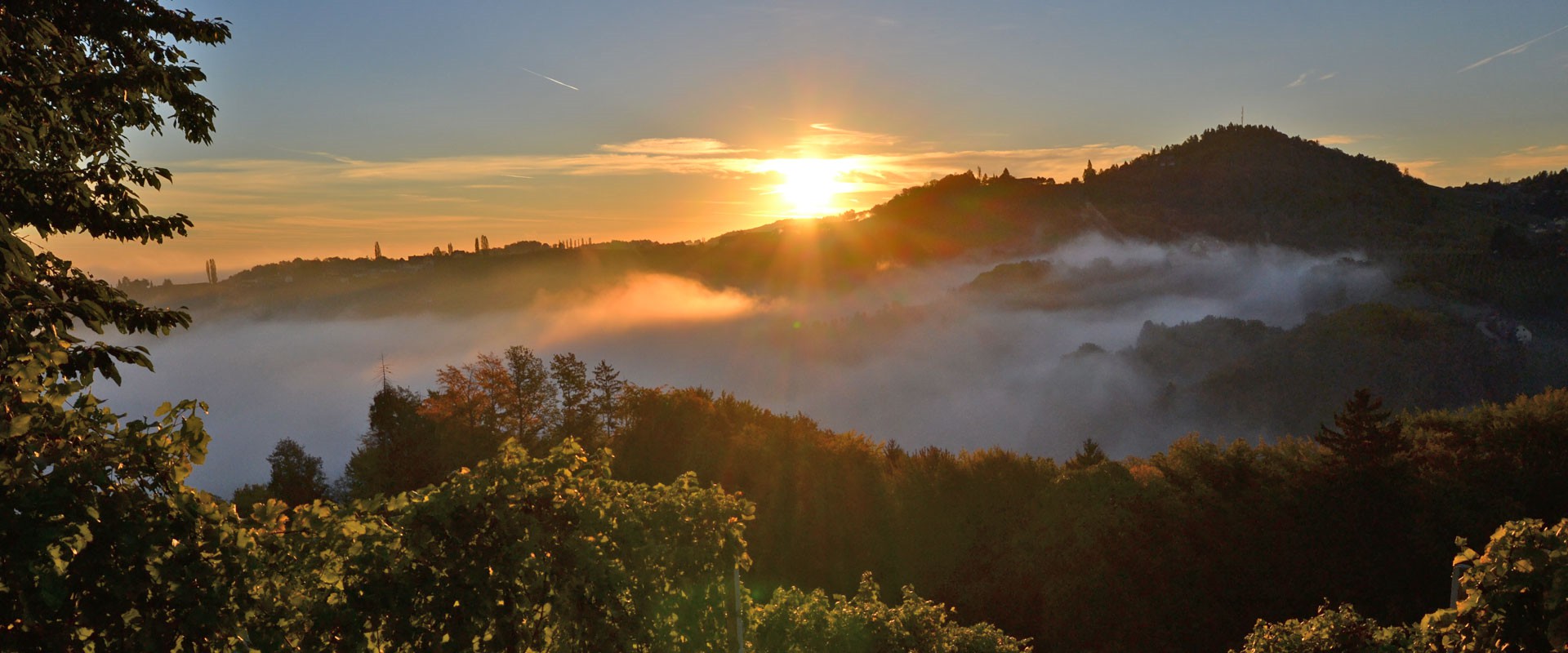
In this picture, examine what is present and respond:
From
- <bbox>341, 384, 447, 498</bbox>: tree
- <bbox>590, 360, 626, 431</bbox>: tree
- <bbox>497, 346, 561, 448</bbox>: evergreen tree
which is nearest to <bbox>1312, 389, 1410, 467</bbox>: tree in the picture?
<bbox>590, 360, 626, 431</bbox>: tree

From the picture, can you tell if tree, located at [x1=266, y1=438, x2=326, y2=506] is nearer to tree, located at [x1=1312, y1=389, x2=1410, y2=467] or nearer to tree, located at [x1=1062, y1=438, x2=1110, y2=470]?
tree, located at [x1=1062, y1=438, x2=1110, y2=470]

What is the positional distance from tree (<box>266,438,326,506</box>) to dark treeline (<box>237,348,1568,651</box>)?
2261cm

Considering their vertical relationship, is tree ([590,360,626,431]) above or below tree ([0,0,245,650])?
below

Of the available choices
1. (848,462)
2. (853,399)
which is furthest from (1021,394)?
(848,462)

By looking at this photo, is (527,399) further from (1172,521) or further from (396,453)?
(1172,521)

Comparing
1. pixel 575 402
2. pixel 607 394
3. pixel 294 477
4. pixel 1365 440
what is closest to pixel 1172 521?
pixel 1365 440

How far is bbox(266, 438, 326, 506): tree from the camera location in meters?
40.8

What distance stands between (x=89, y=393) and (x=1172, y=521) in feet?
76.8

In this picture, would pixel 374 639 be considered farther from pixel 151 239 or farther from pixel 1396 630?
pixel 1396 630

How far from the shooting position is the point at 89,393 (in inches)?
263

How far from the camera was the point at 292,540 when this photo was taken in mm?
6852

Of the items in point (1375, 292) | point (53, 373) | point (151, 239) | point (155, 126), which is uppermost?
point (155, 126)

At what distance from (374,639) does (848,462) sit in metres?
25.5

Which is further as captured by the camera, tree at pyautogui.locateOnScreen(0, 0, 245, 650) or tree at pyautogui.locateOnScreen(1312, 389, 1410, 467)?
tree at pyautogui.locateOnScreen(1312, 389, 1410, 467)
